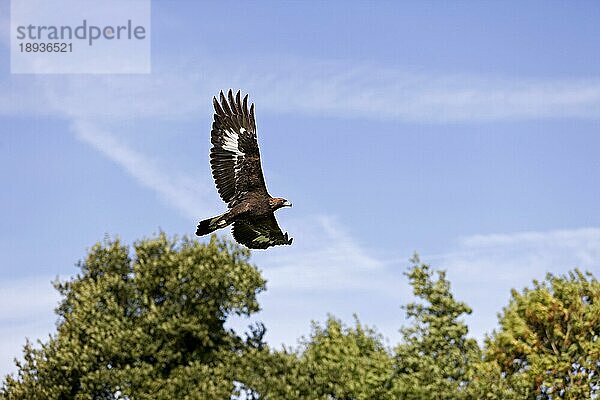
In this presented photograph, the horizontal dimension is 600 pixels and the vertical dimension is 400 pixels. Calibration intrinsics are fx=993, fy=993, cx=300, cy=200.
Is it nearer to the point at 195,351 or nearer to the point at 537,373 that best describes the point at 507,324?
the point at 537,373

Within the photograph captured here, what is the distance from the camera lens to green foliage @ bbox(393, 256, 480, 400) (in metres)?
40.6

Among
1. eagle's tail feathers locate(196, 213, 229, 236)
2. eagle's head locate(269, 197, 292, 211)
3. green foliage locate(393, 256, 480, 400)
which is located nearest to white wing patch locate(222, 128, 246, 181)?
eagle's head locate(269, 197, 292, 211)

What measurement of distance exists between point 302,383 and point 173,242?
30.9 ft

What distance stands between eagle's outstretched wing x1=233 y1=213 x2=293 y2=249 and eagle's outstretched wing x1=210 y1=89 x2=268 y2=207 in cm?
72

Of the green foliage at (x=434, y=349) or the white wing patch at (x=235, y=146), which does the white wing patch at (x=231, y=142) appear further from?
the green foliage at (x=434, y=349)

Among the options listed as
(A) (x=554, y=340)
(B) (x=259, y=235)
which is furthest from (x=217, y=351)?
(B) (x=259, y=235)

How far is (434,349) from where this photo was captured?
4091 cm

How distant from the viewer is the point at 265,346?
44.8 metres

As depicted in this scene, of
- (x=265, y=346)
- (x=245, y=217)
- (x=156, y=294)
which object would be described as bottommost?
(x=245, y=217)

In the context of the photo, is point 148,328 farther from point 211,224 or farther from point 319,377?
point 211,224

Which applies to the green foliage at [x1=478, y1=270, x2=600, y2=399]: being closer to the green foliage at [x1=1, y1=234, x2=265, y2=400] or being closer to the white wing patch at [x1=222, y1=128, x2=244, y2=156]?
the green foliage at [x1=1, y1=234, x2=265, y2=400]

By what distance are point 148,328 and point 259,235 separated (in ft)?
88.1

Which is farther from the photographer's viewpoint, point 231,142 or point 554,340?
point 554,340

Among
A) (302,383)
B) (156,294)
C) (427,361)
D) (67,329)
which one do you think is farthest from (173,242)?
(427,361)
